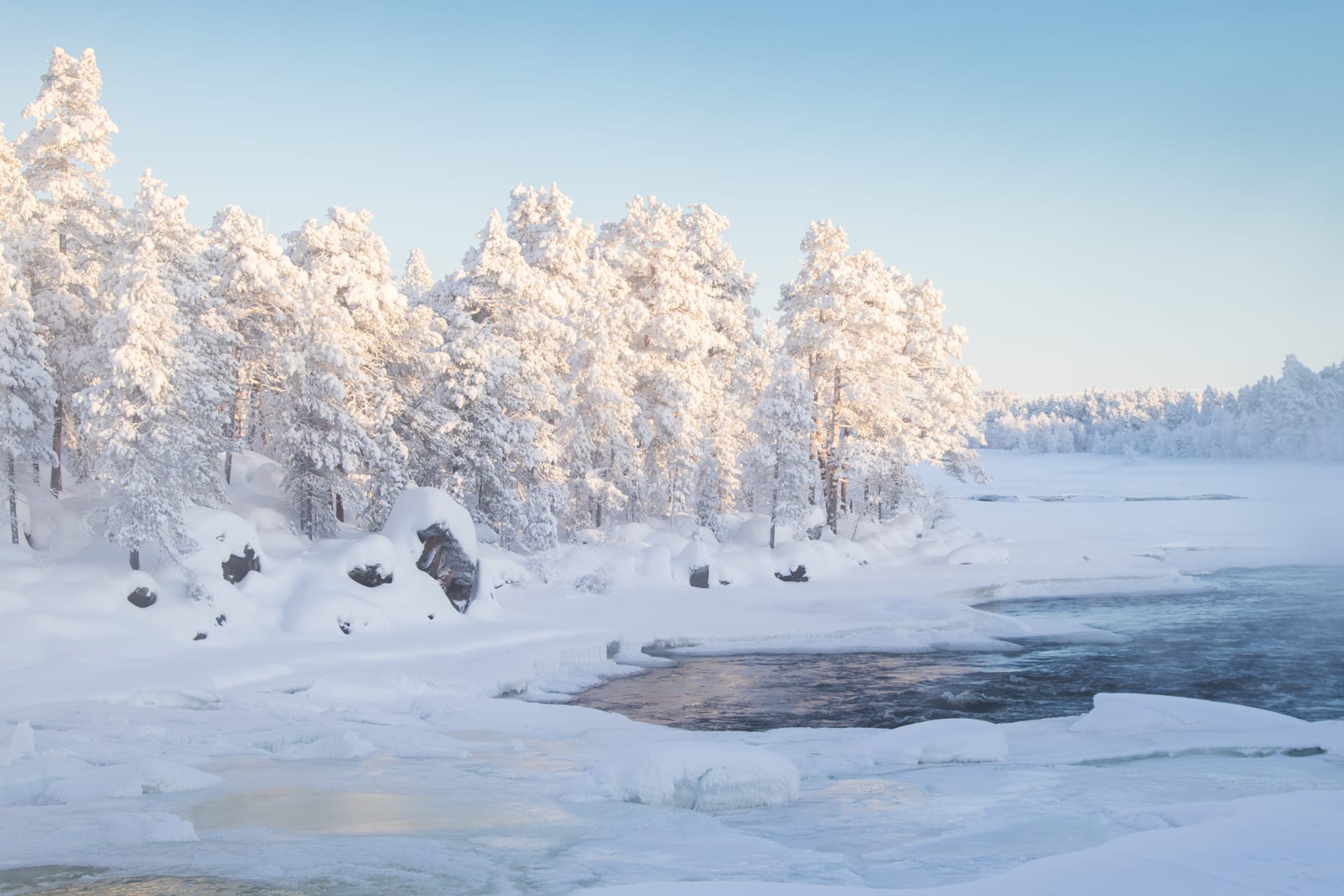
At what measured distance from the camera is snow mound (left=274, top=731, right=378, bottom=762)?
13.0 m

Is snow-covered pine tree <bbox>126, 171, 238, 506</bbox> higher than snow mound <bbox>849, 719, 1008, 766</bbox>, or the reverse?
snow-covered pine tree <bbox>126, 171, 238, 506</bbox>

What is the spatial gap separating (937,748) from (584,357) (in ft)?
78.3

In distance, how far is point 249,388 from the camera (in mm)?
39344

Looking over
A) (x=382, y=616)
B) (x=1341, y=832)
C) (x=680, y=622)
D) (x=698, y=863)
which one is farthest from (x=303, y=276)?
(x=1341, y=832)

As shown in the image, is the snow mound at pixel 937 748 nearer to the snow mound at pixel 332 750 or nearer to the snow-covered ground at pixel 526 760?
the snow-covered ground at pixel 526 760

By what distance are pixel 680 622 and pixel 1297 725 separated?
16.3 m

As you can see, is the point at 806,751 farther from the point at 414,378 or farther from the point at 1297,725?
the point at 414,378

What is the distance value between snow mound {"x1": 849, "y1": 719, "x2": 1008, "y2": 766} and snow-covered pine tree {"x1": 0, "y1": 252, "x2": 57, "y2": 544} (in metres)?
21.1

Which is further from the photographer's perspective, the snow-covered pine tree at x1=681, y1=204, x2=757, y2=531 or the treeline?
the treeline

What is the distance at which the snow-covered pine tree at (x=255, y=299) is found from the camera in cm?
3034

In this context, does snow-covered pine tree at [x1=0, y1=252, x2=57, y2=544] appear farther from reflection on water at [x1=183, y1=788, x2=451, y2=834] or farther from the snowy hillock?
reflection on water at [x1=183, y1=788, x2=451, y2=834]

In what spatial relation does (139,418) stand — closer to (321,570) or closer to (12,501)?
(12,501)

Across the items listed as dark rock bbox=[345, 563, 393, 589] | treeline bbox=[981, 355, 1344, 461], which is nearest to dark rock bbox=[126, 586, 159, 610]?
dark rock bbox=[345, 563, 393, 589]

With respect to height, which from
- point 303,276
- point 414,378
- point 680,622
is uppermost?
point 303,276
